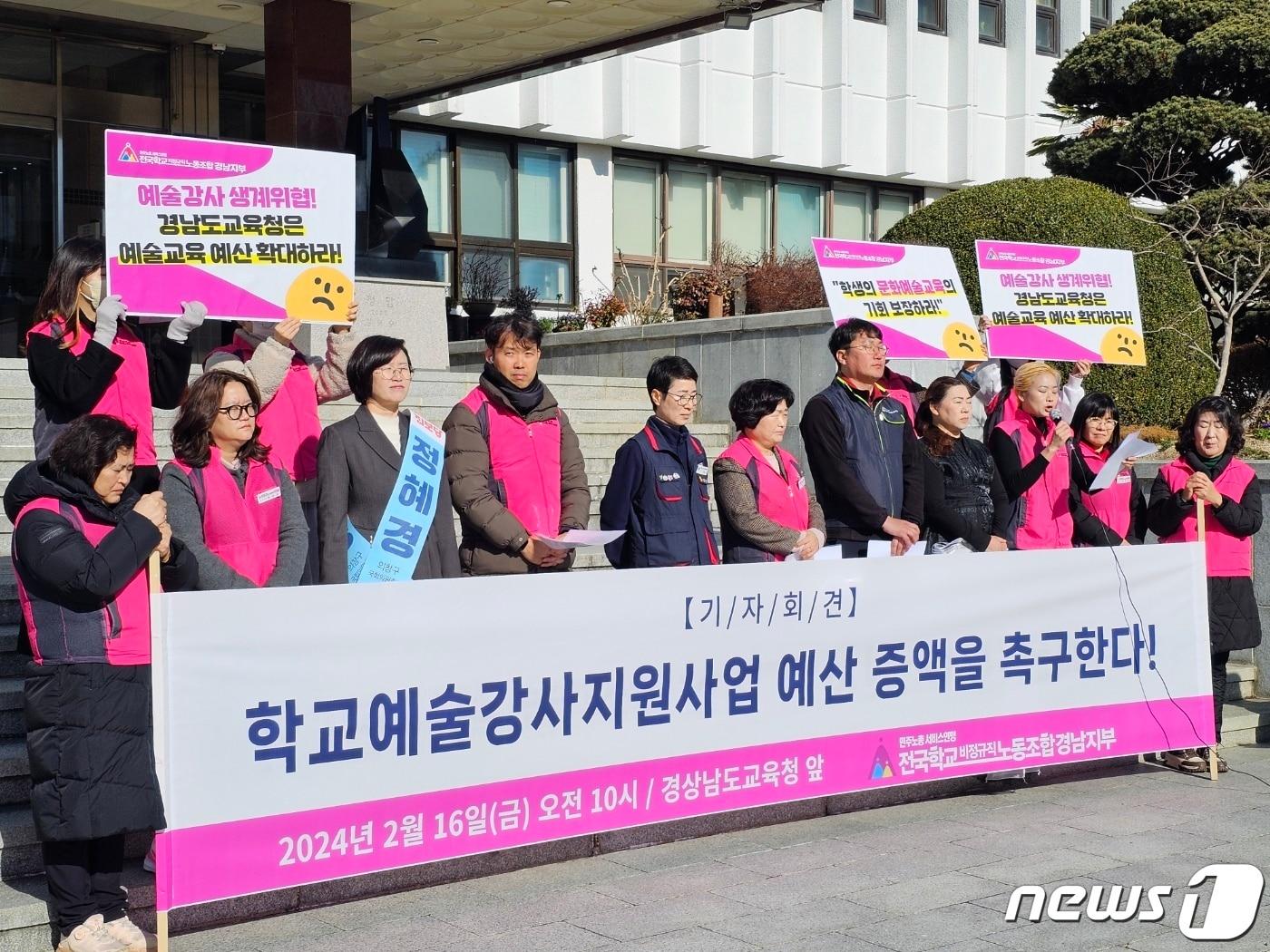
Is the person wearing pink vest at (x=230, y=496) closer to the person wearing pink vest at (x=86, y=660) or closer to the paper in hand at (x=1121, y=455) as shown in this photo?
the person wearing pink vest at (x=86, y=660)

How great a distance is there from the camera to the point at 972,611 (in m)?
6.62

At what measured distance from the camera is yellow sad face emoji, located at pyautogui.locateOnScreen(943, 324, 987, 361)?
26.4ft

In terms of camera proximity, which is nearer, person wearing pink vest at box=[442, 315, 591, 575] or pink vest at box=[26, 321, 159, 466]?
pink vest at box=[26, 321, 159, 466]

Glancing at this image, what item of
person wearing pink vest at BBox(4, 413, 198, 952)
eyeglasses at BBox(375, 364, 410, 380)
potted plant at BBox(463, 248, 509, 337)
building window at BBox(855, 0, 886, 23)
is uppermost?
building window at BBox(855, 0, 886, 23)

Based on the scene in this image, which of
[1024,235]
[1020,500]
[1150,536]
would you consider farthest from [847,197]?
[1020,500]

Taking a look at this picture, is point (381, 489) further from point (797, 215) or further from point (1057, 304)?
point (797, 215)

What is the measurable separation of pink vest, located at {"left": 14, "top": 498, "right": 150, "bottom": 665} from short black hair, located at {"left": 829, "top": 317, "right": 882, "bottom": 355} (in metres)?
3.65

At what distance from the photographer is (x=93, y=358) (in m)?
5.12

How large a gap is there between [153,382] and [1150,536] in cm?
696

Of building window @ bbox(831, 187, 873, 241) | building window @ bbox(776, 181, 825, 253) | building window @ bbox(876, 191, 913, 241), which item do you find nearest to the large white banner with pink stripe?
building window @ bbox(776, 181, 825, 253)

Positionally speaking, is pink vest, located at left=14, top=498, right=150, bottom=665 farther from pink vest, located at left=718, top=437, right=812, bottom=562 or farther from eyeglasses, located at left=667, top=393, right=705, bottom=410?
pink vest, located at left=718, top=437, right=812, bottom=562

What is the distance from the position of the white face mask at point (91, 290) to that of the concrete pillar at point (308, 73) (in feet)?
31.1

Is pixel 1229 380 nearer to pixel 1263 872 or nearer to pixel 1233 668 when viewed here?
pixel 1233 668

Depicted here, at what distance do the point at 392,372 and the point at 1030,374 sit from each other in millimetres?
3466
